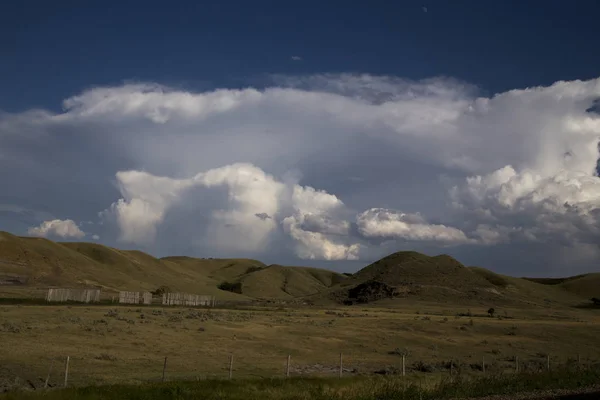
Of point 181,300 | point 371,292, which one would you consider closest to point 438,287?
point 371,292

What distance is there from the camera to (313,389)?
88.0ft

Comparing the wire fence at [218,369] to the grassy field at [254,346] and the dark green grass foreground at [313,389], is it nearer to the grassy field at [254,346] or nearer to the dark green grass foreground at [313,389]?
the grassy field at [254,346]

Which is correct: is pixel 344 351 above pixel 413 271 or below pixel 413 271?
below

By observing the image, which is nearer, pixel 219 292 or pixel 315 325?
pixel 315 325

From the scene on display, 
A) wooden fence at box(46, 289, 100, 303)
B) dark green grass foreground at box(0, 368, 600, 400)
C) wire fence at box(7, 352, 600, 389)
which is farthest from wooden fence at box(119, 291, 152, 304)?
dark green grass foreground at box(0, 368, 600, 400)

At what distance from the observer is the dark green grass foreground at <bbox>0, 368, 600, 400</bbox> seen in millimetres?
23344

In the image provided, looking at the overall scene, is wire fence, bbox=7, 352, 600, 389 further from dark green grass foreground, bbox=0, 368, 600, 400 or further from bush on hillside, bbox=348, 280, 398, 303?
bush on hillside, bbox=348, 280, 398, 303

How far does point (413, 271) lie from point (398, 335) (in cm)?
11856

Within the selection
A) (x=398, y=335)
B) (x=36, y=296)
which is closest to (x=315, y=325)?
(x=398, y=335)

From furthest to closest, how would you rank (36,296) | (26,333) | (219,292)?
(219,292), (36,296), (26,333)

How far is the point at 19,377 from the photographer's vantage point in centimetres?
2953

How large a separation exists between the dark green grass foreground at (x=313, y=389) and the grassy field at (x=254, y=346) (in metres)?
4.58

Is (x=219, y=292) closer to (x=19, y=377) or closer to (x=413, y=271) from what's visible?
(x=413, y=271)

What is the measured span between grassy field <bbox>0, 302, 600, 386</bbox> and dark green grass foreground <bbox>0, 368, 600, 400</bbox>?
180 inches
